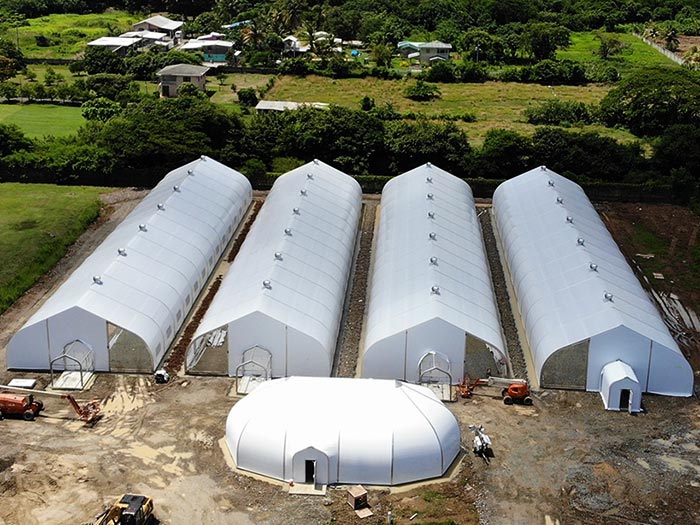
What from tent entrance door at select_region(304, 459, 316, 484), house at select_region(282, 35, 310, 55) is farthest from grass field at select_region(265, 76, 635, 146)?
tent entrance door at select_region(304, 459, 316, 484)

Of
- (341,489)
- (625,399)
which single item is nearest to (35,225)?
(341,489)

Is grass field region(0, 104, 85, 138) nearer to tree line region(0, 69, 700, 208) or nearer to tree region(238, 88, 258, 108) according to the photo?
tree line region(0, 69, 700, 208)

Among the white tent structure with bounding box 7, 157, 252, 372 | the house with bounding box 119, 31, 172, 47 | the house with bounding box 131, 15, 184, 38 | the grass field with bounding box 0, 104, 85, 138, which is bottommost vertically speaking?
the white tent structure with bounding box 7, 157, 252, 372

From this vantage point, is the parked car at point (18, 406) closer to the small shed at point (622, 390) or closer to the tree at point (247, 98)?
the small shed at point (622, 390)

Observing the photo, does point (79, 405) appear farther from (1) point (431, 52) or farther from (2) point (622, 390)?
(1) point (431, 52)

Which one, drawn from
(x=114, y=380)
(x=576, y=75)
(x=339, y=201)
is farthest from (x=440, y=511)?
(x=576, y=75)

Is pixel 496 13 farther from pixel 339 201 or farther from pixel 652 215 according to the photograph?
pixel 339 201
